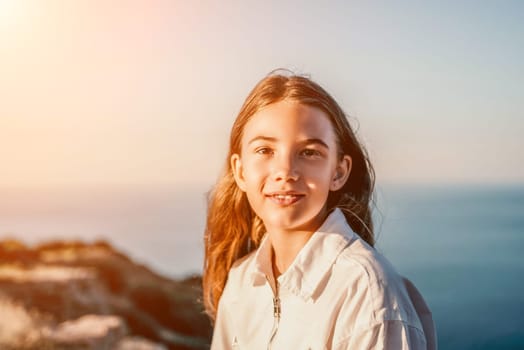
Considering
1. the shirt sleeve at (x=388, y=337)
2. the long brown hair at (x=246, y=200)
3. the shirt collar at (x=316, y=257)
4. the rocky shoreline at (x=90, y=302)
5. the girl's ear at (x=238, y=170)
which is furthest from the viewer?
the rocky shoreline at (x=90, y=302)

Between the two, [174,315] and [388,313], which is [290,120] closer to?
[388,313]

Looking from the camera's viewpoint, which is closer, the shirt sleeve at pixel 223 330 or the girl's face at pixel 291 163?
the girl's face at pixel 291 163

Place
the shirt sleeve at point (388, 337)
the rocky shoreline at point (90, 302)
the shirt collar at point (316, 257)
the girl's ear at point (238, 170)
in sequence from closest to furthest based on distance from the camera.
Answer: the shirt sleeve at point (388, 337), the shirt collar at point (316, 257), the girl's ear at point (238, 170), the rocky shoreline at point (90, 302)

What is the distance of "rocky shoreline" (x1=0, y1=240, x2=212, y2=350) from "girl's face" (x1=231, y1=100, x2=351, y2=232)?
54.2 inches

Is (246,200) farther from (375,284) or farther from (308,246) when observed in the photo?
(375,284)

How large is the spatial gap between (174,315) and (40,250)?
0.72 meters

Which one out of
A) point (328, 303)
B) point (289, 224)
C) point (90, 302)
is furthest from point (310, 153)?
point (90, 302)

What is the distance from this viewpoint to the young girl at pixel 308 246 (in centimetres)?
152

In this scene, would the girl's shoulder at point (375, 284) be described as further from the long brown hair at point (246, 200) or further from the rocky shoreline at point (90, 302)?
the rocky shoreline at point (90, 302)

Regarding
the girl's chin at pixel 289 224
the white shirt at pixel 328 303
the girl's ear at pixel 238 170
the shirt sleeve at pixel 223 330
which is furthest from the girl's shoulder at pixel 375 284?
the shirt sleeve at pixel 223 330

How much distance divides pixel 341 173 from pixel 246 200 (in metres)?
0.39

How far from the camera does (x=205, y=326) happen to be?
313cm

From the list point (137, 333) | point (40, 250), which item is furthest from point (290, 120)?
point (40, 250)

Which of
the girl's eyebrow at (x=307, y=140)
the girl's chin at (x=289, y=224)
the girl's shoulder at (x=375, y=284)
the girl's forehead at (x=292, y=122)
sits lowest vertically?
the girl's shoulder at (x=375, y=284)
